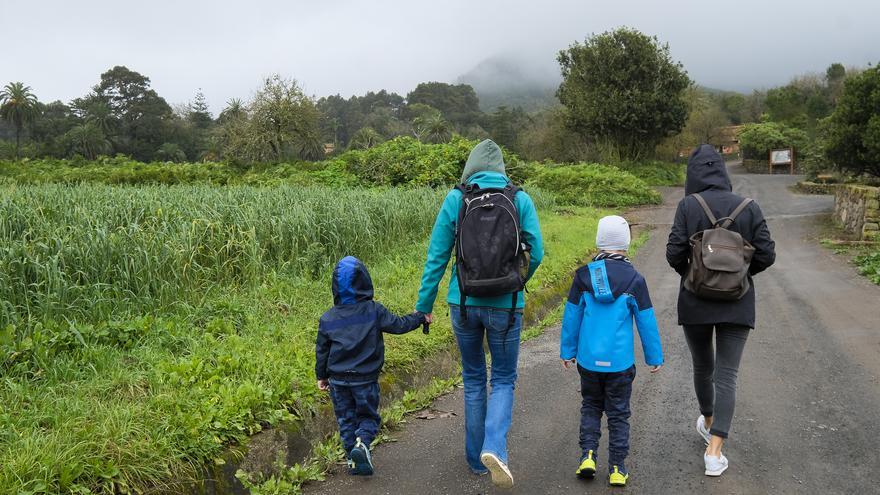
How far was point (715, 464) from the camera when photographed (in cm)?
362

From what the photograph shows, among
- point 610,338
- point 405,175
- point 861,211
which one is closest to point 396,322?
point 610,338

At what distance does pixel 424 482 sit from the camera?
3660 millimetres

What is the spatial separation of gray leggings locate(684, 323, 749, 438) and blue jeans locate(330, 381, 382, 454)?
77.3 inches

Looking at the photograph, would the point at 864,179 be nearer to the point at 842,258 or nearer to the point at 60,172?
the point at 842,258

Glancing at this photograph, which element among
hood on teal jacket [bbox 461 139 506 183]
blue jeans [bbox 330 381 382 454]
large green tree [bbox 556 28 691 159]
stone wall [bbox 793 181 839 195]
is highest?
large green tree [bbox 556 28 691 159]

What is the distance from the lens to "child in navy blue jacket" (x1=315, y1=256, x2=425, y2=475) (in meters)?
3.66

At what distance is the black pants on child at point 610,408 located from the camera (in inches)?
138

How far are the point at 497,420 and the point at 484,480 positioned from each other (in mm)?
437

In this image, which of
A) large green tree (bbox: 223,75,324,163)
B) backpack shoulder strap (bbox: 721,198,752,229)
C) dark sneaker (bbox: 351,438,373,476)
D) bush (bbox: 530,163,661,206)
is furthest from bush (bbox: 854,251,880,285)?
large green tree (bbox: 223,75,324,163)

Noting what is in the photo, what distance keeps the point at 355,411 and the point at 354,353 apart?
1.25 ft

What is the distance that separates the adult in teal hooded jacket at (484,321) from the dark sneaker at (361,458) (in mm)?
599

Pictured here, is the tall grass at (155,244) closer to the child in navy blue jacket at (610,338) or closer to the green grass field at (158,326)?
the green grass field at (158,326)

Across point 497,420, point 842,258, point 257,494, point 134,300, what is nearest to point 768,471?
point 497,420

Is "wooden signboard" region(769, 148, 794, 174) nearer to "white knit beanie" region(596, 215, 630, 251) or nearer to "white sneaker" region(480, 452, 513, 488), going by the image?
"white knit beanie" region(596, 215, 630, 251)
